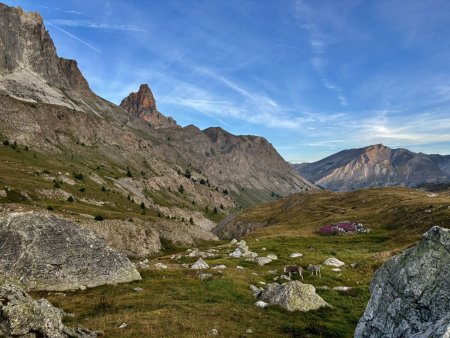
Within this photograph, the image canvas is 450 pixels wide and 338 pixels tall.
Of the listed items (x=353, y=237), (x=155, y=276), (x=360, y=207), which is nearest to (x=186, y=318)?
(x=155, y=276)

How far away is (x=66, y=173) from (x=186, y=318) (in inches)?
6759

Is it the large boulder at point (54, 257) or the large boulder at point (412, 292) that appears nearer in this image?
the large boulder at point (412, 292)

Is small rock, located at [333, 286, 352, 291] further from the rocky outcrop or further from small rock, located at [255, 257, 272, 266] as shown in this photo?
the rocky outcrop

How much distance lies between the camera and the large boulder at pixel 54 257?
37.7 m

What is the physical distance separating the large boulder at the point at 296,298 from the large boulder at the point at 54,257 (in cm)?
1861

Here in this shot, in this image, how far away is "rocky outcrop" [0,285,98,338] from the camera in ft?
A: 61.2

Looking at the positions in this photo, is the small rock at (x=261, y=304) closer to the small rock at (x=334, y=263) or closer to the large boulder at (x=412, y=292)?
the large boulder at (x=412, y=292)

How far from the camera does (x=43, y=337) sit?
763 inches

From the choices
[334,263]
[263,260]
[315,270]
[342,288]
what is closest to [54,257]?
[315,270]

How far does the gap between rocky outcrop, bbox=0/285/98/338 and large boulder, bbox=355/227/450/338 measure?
662 inches

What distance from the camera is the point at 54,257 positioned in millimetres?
39719

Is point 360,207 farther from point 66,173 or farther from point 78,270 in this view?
point 66,173

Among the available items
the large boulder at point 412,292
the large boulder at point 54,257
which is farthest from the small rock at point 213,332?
the large boulder at point 54,257

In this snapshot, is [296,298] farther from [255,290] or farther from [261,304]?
[255,290]
